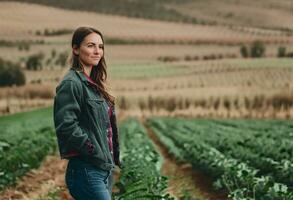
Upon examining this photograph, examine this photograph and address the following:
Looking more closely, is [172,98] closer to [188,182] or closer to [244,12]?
[188,182]

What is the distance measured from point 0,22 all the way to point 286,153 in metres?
79.1

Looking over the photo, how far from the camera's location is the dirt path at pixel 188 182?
1327 centimetres

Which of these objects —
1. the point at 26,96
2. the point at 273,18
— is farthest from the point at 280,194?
the point at 273,18

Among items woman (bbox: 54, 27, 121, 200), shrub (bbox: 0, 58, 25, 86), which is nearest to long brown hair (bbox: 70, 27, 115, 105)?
woman (bbox: 54, 27, 121, 200)

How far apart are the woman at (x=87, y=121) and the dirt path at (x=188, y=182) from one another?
6392 millimetres

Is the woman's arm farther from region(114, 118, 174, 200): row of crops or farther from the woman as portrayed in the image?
region(114, 118, 174, 200): row of crops

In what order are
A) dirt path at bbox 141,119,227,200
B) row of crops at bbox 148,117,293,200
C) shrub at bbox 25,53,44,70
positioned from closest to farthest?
1. row of crops at bbox 148,117,293,200
2. dirt path at bbox 141,119,227,200
3. shrub at bbox 25,53,44,70

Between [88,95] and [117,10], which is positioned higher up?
[88,95]

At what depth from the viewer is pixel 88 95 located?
605 cm

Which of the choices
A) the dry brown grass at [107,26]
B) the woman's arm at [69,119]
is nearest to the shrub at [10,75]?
the dry brown grass at [107,26]

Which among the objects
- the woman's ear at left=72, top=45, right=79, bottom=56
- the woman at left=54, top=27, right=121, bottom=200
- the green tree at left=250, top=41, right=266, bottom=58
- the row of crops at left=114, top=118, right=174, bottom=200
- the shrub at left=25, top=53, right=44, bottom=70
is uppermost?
the woman's ear at left=72, top=45, right=79, bottom=56

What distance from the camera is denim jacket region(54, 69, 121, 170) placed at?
578 centimetres

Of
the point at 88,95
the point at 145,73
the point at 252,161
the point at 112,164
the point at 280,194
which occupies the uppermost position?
the point at 88,95

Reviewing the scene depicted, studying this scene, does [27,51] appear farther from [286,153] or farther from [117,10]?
[286,153]
